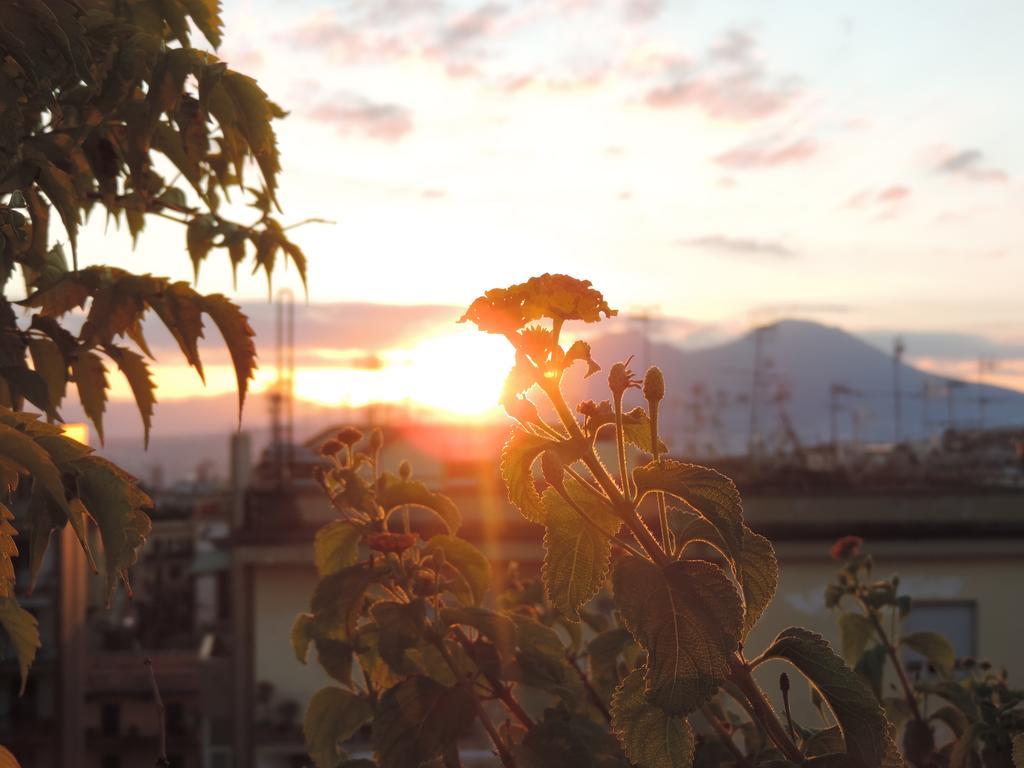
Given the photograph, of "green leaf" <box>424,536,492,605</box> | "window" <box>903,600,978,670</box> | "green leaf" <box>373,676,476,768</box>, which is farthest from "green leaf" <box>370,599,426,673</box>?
"window" <box>903,600,978,670</box>

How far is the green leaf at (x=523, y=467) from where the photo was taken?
171 cm

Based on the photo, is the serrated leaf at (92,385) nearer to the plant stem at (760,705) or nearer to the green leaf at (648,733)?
the green leaf at (648,733)

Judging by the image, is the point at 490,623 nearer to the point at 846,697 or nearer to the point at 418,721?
the point at 418,721

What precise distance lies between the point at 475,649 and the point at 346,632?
0.27 m

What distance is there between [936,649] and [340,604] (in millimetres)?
1545

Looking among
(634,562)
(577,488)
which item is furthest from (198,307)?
(634,562)

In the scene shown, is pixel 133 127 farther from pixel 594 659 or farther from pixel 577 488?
pixel 594 659

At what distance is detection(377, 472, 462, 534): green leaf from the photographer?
8.30 feet

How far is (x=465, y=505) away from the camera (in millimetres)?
18188

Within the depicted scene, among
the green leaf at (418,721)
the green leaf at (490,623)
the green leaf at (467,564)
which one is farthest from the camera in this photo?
the green leaf at (467,564)

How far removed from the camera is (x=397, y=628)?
2309mm

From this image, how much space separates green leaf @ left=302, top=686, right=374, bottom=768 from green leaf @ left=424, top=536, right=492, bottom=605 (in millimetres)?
326

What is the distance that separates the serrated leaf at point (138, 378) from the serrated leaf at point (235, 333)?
0.64ft

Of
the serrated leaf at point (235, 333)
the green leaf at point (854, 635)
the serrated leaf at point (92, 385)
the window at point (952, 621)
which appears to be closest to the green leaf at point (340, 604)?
the serrated leaf at point (235, 333)
